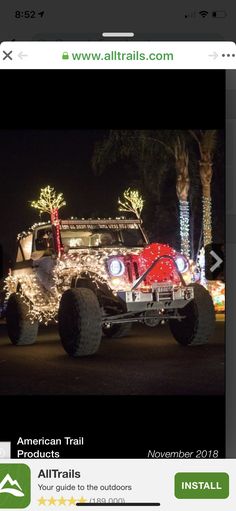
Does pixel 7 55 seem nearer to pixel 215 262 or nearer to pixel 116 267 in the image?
pixel 215 262

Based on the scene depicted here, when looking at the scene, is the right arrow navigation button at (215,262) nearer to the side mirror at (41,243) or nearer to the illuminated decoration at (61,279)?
the illuminated decoration at (61,279)

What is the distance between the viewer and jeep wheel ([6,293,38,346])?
12.8 m

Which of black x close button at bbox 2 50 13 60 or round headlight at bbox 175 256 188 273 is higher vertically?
black x close button at bbox 2 50 13 60

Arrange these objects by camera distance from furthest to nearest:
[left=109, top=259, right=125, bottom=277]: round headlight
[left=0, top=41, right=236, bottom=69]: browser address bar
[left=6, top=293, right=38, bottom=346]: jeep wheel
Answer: [left=6, top=293, right=38, bottom=346]: jeep wheel → [left=109, top=259, right=125, bottom=277]: round headlight → [left=0, top=41, right=236, bottom=69]: browser address bar

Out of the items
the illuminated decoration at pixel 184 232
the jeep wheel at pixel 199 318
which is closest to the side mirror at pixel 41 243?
the jeep wheel at pixel 199 318

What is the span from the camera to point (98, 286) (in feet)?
36.6

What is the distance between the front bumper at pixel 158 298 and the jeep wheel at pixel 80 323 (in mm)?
499

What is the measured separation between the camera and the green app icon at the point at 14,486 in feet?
14.0

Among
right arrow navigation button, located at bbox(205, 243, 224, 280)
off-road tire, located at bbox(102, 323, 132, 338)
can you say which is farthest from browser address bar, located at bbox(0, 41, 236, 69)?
off-road tire, located at bbox(102, 323, 132, 338)

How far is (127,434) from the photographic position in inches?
178

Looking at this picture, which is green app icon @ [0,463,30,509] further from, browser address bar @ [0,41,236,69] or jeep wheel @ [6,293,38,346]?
jeep wheel @ [6,293,38,346]

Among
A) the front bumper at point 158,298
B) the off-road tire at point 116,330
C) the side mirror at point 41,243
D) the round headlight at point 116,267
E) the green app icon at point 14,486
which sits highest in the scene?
the side mirror at point 41,243
